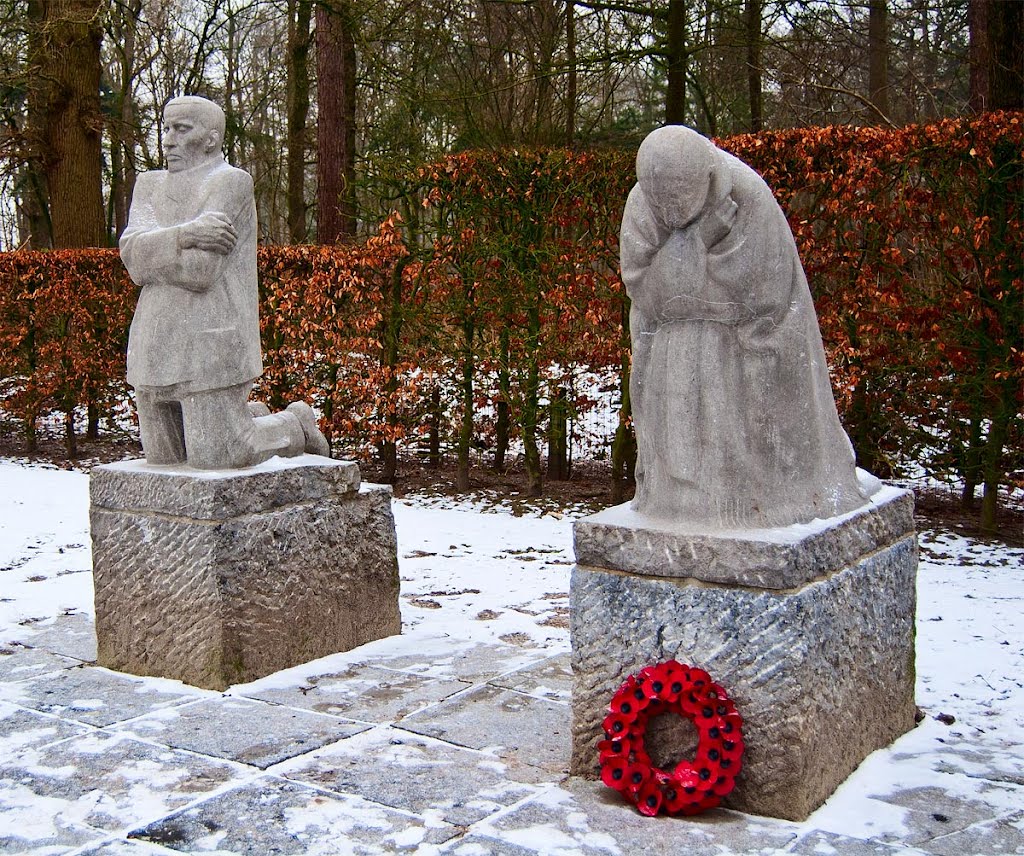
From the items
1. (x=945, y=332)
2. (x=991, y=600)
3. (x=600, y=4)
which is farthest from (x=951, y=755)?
(x=600, y=4)

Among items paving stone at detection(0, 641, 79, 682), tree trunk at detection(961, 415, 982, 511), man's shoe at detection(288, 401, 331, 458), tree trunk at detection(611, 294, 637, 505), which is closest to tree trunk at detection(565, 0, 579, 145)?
tree trunk at detection(611, 294, 637, 505)

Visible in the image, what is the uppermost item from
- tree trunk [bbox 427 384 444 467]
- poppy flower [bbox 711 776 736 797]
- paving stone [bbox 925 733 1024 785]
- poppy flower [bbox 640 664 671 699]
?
tree trunk [bbox 427 384 444 467]

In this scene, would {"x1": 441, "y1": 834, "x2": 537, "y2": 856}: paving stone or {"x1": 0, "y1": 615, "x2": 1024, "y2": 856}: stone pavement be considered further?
{"x1": 0, "y1": 615, "x2": 1024, "y2": 856}: stone pavement

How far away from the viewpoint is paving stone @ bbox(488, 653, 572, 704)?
472cm

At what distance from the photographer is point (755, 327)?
3623 millimetres

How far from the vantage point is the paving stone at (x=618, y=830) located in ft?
10.6

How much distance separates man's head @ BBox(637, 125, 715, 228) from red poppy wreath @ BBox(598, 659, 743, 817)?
54.8 inches

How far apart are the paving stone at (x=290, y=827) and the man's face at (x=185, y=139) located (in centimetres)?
278

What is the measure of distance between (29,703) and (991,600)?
4.75m

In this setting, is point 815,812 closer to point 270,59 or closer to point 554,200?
point 554,200

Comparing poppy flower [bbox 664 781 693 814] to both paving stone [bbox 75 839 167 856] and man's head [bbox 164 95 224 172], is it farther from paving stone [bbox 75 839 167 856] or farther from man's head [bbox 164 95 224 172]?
man's head [bbox 164 95 224 172]

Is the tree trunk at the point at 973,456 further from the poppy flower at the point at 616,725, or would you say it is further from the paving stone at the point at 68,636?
the paving stone at the point at 68,636

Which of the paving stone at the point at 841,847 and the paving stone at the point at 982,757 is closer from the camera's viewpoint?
the paving stone at the point at 841,847

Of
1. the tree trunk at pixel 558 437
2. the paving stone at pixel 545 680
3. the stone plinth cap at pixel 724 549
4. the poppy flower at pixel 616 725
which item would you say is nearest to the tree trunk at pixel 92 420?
the tree trunk at pixel 558 437
